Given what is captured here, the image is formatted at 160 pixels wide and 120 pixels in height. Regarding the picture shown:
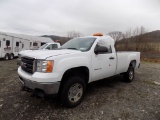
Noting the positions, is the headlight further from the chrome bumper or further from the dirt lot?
the dirt lot

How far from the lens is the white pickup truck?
3082mm

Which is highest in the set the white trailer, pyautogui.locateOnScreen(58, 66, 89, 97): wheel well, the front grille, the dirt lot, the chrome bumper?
the white trailer

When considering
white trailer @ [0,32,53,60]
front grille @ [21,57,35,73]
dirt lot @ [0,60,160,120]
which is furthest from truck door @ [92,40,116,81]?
white trailer @ [0,32,53,60]

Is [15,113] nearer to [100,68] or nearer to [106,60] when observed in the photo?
[100,68]

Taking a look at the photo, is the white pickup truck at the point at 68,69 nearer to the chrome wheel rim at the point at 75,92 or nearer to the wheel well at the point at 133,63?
the chrome wheel rim at the point at 75,92

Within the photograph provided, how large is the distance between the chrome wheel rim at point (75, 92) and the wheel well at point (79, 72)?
0.29 m

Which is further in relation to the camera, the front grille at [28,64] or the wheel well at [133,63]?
the wheel well at [133,63]

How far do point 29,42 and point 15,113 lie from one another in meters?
17.4

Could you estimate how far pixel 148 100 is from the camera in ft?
14.2

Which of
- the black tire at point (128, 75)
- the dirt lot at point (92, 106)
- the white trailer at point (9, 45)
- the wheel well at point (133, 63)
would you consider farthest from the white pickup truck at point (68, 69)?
the white trailer at point (9, 45)

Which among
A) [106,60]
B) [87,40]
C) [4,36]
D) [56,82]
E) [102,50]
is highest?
[4,36]

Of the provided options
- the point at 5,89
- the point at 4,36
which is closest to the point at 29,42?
the point at 4,36

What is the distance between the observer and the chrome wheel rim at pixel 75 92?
141 inches

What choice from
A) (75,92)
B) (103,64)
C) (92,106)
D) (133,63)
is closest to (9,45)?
(133,63)
